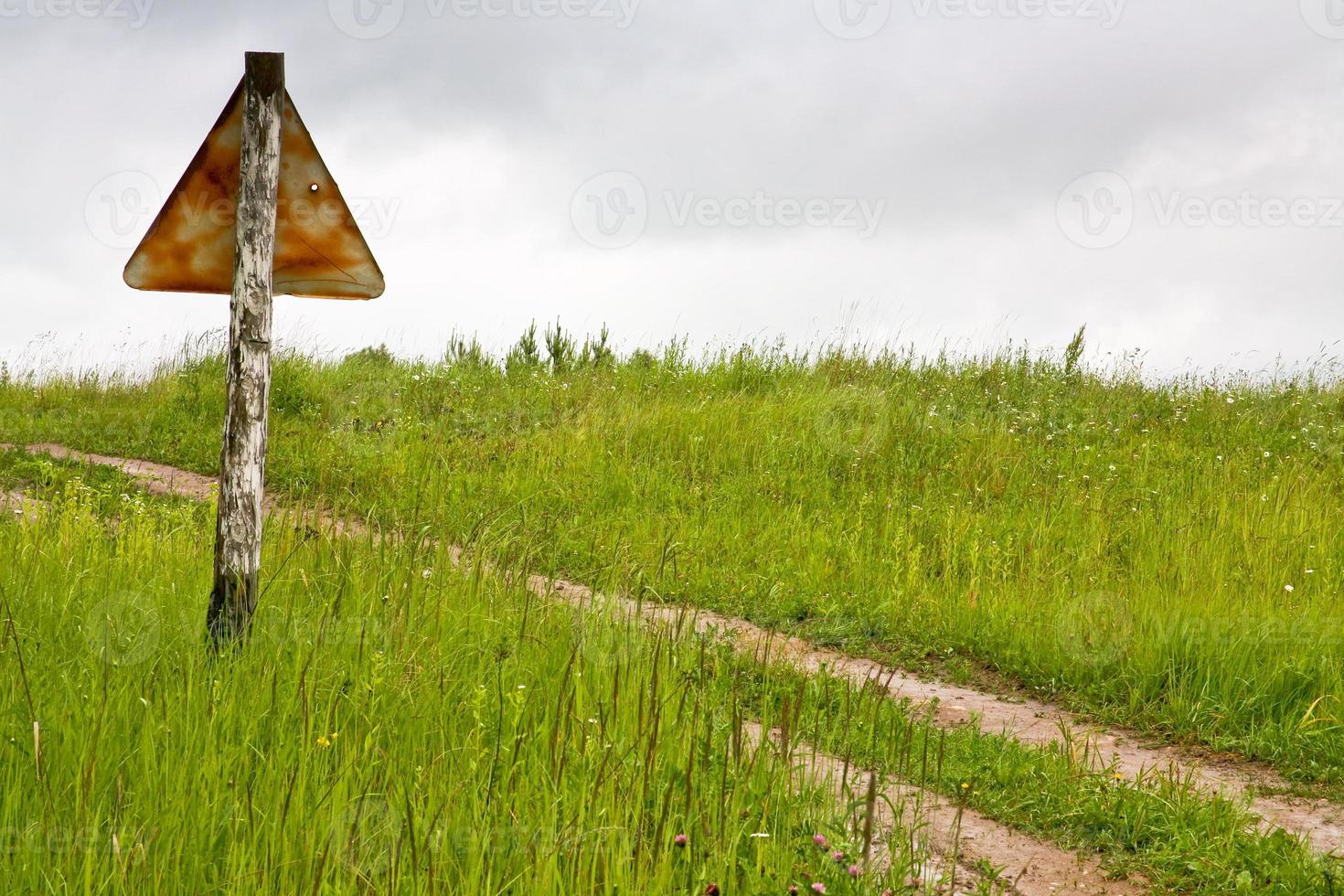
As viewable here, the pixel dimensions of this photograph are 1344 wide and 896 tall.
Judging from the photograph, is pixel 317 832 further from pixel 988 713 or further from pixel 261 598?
pixel 988 713

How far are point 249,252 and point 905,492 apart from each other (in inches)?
279

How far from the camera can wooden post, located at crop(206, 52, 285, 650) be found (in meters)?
4.19

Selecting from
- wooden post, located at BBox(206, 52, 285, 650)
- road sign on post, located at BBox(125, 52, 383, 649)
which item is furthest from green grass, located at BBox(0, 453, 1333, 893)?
road sign on post, located at BBox(125, 52, 383, 649)

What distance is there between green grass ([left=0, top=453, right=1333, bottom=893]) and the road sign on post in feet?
1.46

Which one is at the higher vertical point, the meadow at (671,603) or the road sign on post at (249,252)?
the road sign on post at (249,252)

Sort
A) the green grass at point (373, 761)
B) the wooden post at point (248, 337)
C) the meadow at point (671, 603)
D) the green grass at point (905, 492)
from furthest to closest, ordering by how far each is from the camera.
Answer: the green grass at point (905, 492), the wooden post at point (248, 337), the meadow at point (671, 603), the green grass at point (373, 761)

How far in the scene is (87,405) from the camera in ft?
49.4

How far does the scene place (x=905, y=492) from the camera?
32.3ft

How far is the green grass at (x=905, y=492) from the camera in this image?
6.25 m

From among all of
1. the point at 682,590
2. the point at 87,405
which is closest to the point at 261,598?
the point at 682,590

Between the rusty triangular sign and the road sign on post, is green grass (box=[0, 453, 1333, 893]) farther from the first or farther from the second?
the rusty triangular sign

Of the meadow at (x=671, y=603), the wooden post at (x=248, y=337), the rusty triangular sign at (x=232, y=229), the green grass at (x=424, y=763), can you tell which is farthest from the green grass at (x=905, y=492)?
the rusty triangular sign at (x=232, y=229)

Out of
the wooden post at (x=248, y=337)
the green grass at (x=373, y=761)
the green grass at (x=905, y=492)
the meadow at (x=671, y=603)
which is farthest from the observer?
the green grass at (x=905, y=492)

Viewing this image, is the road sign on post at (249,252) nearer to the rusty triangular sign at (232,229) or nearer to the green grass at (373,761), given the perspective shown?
the rusty triangular sign at (232,229)
